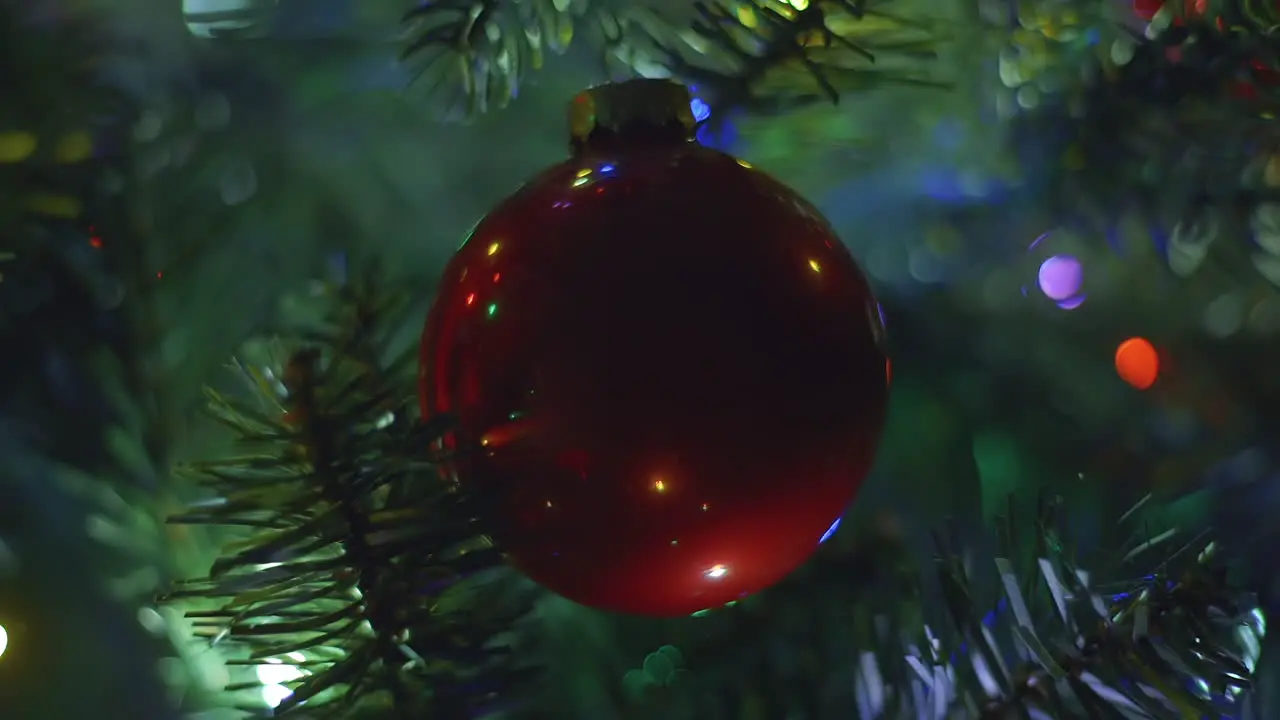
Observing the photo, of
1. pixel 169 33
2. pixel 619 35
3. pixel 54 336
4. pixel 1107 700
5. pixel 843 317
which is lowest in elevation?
pixel 1107 700

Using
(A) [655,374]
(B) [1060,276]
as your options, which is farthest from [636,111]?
(B) [1060,276]

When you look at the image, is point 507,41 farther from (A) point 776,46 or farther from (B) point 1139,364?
(B) point 1139,364

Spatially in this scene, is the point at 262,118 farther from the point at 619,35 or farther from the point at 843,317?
the point at 843,317

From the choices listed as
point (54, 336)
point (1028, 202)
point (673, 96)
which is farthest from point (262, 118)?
point (1028, 202)

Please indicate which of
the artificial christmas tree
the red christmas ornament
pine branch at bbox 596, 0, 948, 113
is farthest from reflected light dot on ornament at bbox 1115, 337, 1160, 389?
the red christmas ornament

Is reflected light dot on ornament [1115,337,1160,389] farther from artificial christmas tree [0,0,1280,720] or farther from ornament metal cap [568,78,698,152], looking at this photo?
ornament metal cap [568,78,698,152]

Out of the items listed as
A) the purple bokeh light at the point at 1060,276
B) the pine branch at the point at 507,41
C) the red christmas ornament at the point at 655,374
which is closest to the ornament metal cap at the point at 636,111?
the red christmas ornament at the point at 655,374
